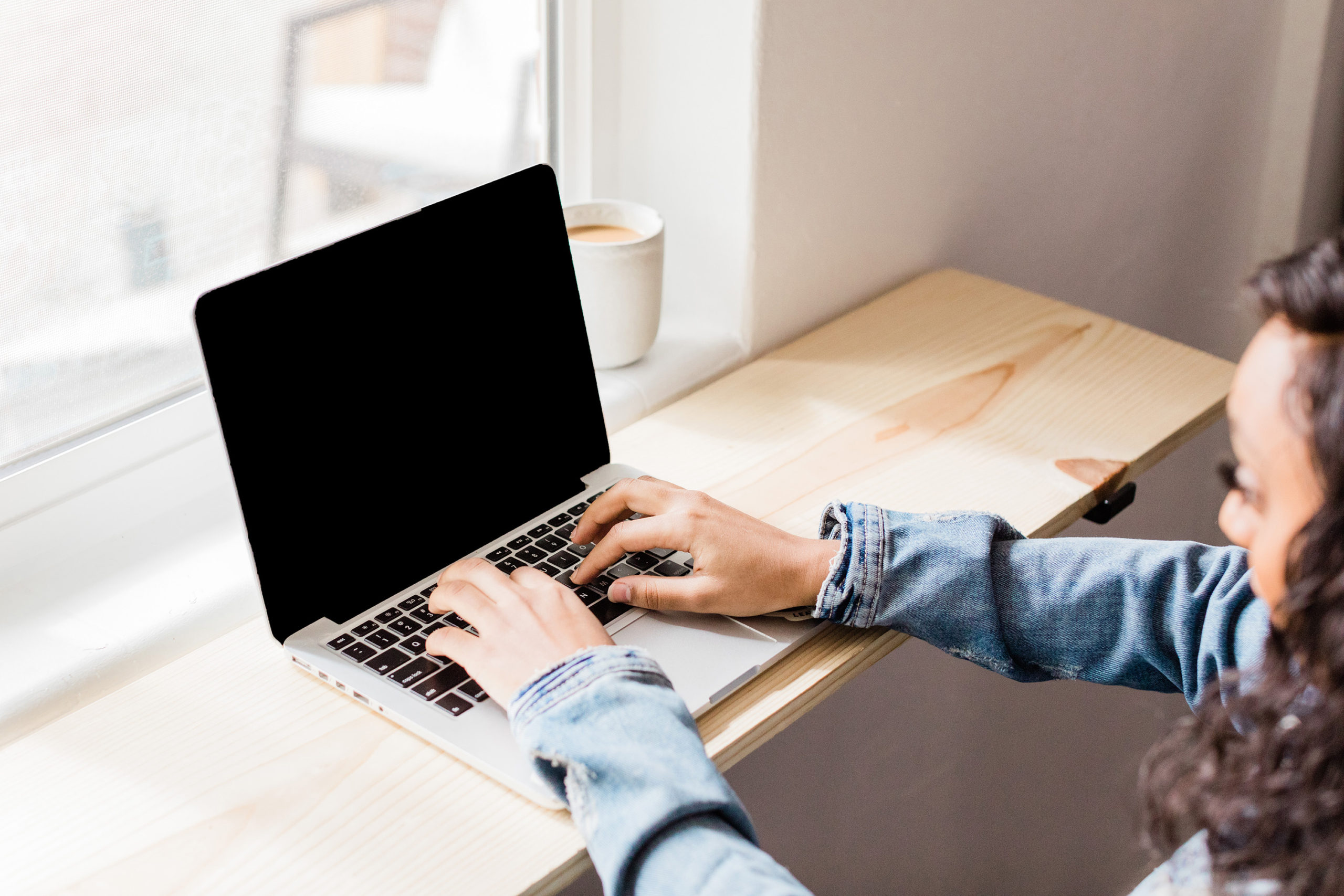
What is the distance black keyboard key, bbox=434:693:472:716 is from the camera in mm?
682

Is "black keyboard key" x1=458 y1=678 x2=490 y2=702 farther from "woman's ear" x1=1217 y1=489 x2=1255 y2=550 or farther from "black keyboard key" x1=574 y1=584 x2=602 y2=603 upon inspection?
"woman's ear" x1=1217 y1=489 x2=1255 y2=550

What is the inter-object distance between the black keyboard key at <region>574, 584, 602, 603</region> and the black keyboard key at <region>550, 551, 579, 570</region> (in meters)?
0.03

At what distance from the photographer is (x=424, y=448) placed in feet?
2.58

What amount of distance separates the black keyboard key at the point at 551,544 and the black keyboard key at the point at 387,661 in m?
0.13

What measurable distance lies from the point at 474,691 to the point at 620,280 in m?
0.41

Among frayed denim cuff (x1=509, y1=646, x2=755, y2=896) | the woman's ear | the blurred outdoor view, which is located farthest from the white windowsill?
the woman's ear

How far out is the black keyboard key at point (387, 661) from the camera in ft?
2.34

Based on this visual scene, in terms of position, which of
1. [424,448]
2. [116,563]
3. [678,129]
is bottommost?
[116,563]

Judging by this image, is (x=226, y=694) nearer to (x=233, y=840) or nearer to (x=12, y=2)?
(x=233, y=840)

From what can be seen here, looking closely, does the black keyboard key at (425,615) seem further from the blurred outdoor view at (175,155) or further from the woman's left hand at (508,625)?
the blurred outdoor view at (175,155)

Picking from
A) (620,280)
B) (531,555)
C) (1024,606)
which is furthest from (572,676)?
(620,280)

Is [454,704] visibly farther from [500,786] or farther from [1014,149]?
[1014,149]

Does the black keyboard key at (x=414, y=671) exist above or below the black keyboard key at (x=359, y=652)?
below

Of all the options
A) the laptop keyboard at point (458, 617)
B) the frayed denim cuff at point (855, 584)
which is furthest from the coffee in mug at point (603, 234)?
the frayed denim cuff at point (855, 584)
